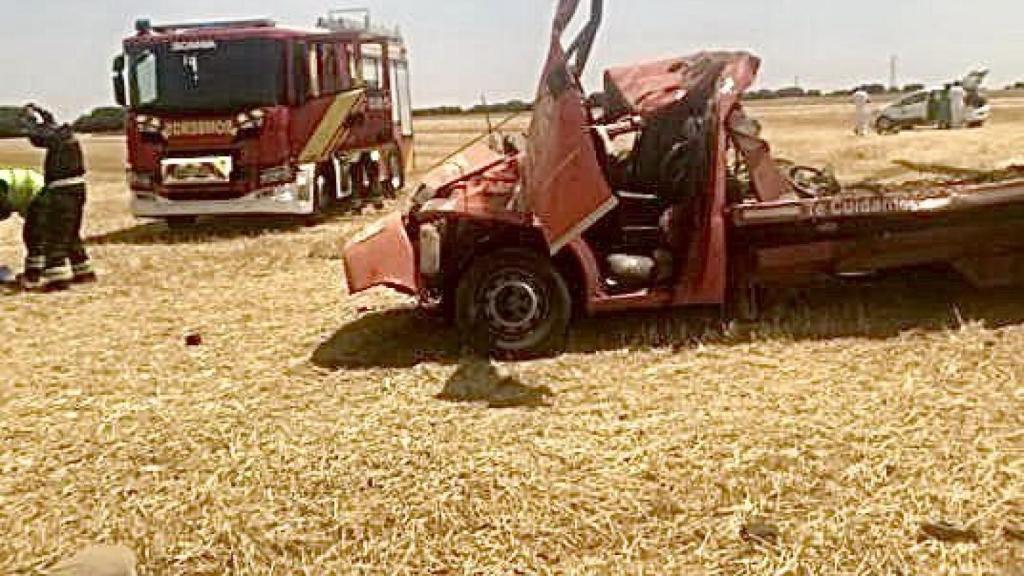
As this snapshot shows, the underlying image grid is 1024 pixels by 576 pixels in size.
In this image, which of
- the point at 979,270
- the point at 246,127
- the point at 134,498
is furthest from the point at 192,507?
the point at 246,127

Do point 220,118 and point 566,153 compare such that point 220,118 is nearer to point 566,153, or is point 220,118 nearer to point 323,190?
point 323,190

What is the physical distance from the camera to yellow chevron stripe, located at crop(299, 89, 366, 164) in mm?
13992

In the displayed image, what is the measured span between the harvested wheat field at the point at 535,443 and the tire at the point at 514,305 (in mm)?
180

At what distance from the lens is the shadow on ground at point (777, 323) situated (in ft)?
21.5

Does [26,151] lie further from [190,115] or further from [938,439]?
[938,439]

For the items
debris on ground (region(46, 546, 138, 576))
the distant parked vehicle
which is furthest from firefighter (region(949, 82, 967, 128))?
debris on ground (region(46, 546, 138, 576))

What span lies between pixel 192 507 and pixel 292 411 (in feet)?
4.24

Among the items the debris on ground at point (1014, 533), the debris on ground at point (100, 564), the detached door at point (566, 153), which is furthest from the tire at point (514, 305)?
the debris on ground at point (1014, 533)

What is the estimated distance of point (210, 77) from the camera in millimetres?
13344

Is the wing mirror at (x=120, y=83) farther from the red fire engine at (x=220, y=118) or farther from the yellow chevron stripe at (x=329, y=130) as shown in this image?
the yellow chevron stripe at (x=329, y=130)

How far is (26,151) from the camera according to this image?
125 ft

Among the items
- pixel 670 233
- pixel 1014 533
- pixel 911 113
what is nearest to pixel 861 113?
pixel 911 113

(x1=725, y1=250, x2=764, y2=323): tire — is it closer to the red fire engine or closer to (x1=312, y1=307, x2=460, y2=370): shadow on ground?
(x1=312, y1=307, x2=460, y2=370): shadow on ground

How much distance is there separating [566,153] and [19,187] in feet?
23.9
